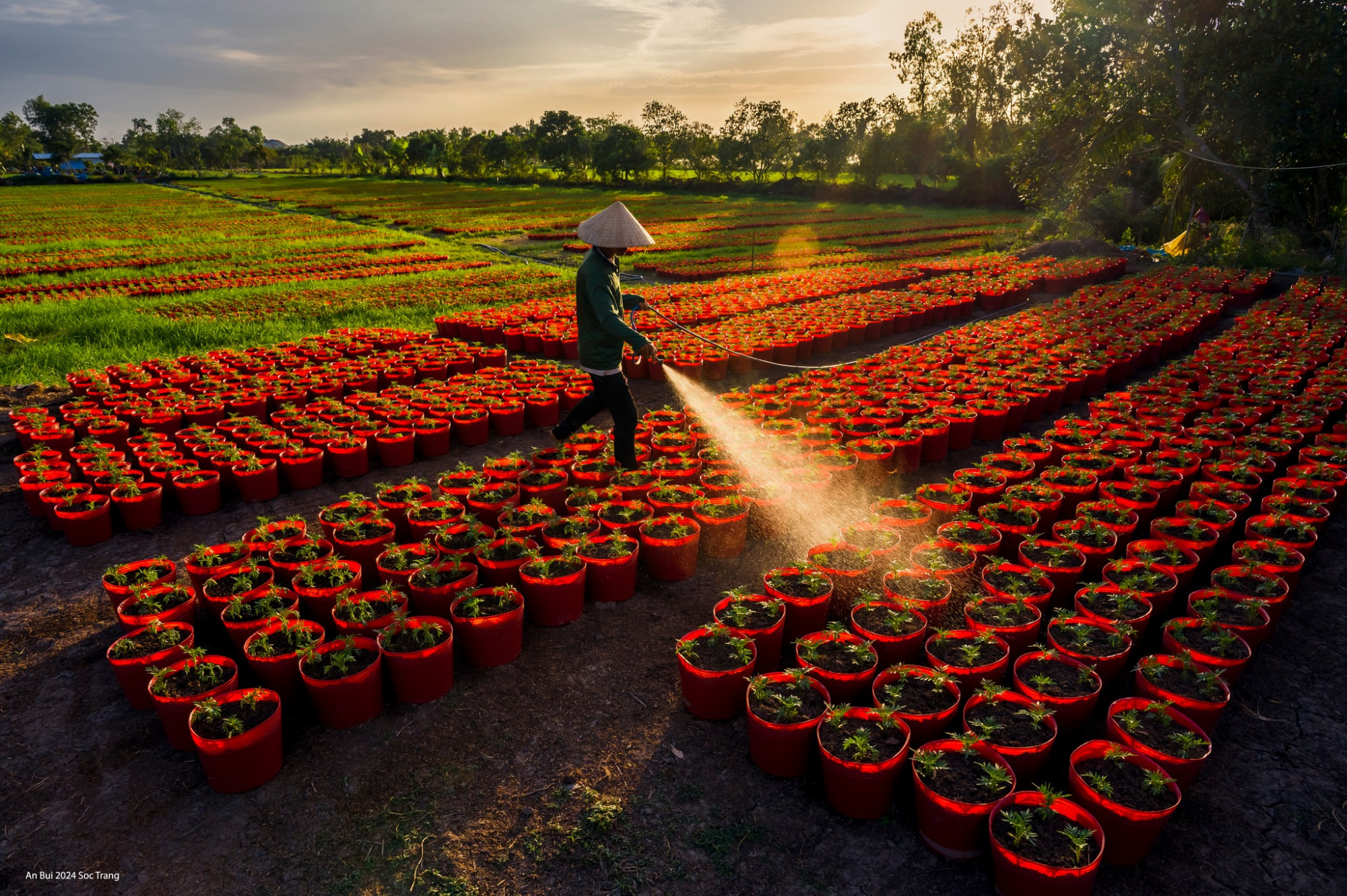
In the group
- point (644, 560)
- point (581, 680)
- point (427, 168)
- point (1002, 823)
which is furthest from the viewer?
point (427, 168)

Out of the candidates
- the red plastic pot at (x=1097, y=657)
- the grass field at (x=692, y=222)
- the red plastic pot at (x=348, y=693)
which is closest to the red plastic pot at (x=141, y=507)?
the red plastic pot at (x=348, y=693)

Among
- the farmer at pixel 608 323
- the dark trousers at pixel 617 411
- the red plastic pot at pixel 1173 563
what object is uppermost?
the farmer at pixel 608 323

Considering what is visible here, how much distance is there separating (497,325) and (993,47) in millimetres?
68371

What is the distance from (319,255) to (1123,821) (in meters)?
28.0

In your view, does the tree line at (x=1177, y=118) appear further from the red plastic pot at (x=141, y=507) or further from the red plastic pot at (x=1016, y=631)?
the red plastic pot at (x=141, y=507)

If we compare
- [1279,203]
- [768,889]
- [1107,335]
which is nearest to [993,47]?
[1279,203]

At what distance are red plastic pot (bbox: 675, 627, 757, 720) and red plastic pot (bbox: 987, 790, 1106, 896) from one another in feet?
4.41

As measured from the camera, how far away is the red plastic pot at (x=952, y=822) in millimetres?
2873

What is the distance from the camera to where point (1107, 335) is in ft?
35.4

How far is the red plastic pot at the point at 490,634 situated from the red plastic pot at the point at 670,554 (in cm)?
113

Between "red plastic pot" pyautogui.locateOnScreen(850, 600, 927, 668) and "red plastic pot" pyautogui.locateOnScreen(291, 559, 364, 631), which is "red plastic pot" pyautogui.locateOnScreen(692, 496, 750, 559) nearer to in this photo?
"red plastic pot" pyautogui.locateOnScreen(850, 600, 927, 668)

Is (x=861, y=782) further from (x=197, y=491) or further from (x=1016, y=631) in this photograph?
(x=197, y=491)

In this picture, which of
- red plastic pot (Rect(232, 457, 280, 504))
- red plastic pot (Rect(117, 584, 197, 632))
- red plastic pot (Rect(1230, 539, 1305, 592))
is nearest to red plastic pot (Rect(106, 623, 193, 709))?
red plastic pot (Rect(117, 584, 197, 632))

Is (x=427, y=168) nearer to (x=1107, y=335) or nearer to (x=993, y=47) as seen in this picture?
(x=993, y=47)
